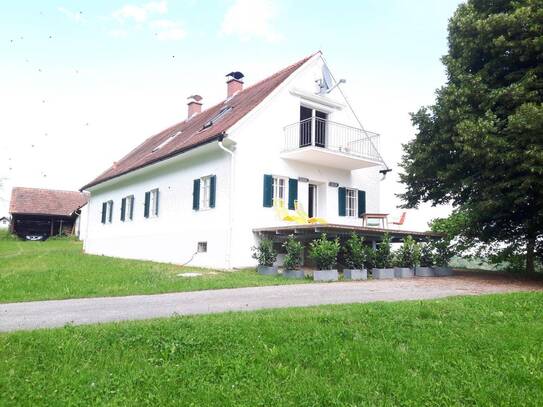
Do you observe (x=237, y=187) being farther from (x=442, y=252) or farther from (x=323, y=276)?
(x=442, y=252)

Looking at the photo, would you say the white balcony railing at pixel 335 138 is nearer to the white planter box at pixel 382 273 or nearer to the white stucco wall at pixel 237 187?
the white stucco wall at pixel 237 187

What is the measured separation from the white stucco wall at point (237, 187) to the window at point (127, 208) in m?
0.68

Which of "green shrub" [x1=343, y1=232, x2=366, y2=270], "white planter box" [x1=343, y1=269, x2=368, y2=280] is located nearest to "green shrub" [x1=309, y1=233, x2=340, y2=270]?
"white planter box" [x1=343, y1=269, x2=368, y2=280]

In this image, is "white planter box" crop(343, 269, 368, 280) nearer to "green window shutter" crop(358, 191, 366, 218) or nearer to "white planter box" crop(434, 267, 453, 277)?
"white planter box" crop(434, 267, 453, 277)

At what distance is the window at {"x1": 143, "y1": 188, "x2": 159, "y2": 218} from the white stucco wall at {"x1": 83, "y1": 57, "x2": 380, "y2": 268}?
0.30 metres

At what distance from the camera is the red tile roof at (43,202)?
38.8 m

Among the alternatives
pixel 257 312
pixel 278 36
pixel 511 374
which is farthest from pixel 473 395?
pixel 278 36

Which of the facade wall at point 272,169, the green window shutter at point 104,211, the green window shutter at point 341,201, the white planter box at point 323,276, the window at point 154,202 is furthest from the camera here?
the green window shutter at point 104,211

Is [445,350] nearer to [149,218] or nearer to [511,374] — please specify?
[511,374]

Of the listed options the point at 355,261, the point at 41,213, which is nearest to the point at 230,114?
the point at 355,261

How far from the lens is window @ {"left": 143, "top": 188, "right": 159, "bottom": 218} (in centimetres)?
1970

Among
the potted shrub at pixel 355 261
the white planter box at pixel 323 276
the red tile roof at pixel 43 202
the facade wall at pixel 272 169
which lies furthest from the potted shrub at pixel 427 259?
the red tile roof at pixel 43 202

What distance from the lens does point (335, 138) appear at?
17.4 metres

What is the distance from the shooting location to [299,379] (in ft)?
13.4
